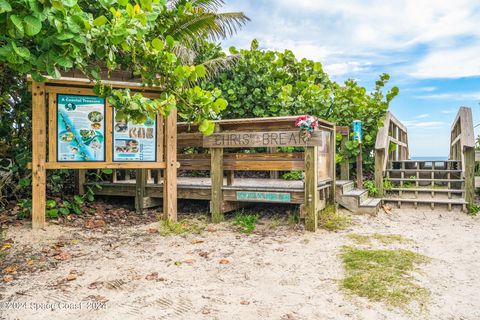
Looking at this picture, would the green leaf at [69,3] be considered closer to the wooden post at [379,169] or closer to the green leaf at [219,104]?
the green leaf at [219,104]

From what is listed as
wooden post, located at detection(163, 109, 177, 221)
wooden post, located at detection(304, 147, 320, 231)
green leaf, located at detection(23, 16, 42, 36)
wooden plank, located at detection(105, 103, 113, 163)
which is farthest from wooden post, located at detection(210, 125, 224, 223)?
green leaf, located at detection(23, 16, 42, 36)

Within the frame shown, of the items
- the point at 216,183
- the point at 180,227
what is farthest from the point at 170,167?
the point at 180,227

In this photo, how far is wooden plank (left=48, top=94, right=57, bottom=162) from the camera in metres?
5.22

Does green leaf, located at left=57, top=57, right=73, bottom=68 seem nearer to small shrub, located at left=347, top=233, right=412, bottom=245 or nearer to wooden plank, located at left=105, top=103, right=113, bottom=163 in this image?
wooden plank, located at left=105, top=103, right=113, bottom=163

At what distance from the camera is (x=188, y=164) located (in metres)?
6.43

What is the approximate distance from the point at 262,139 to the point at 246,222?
51.6 inches

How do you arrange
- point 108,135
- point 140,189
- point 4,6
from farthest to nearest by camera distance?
1. point 140,189
2. point 108,135
3. point 4,6

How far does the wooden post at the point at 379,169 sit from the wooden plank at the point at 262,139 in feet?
8.13

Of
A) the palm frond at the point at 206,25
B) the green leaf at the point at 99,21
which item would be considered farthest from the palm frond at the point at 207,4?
the green leaf at the point at 99,21

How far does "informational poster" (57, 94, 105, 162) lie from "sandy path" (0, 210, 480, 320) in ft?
3.52

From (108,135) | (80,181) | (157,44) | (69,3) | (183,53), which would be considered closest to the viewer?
(69,3)

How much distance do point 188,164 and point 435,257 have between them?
3.90m

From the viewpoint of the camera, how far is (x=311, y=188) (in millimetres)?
5430

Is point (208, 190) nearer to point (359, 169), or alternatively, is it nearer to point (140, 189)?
point (140, 189)
